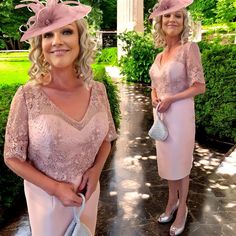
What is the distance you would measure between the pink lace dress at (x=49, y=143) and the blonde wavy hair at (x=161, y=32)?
5.20 feet

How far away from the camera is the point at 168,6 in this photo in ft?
10.0

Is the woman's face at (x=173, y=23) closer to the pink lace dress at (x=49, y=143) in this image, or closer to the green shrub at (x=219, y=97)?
the pink lace dress at (x=49, y=143)

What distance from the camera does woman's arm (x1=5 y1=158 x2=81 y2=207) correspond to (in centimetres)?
166

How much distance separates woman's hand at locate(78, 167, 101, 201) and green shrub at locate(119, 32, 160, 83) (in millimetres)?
9963

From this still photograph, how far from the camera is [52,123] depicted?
1634 mm

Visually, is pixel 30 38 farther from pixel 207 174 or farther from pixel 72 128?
pixel 207 174

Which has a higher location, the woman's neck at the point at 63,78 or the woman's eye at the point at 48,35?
the woman's eye at the point at 48,35

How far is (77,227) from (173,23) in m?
1.95

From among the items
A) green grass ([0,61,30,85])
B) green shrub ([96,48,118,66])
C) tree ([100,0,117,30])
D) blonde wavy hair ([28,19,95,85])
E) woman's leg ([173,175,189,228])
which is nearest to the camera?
blonde wavy hair ([28,19,95,85])

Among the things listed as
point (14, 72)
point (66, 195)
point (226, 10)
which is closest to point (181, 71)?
point (66, 195)

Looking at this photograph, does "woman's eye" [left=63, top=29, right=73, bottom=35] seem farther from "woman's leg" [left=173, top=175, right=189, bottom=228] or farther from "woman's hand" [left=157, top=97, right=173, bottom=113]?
"woman's leg" [left=173, top=175, right=189, bottom=228]

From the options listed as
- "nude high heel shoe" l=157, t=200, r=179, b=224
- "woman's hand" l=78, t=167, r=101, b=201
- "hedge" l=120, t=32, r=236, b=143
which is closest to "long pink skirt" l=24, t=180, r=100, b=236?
"woman's hand" l=78, t=167, r=101, b=201

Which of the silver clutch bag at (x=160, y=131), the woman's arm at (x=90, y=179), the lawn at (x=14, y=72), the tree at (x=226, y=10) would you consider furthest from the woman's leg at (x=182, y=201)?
the tree at (x=226, y=10)

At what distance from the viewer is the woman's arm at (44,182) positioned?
1658 millimetres
